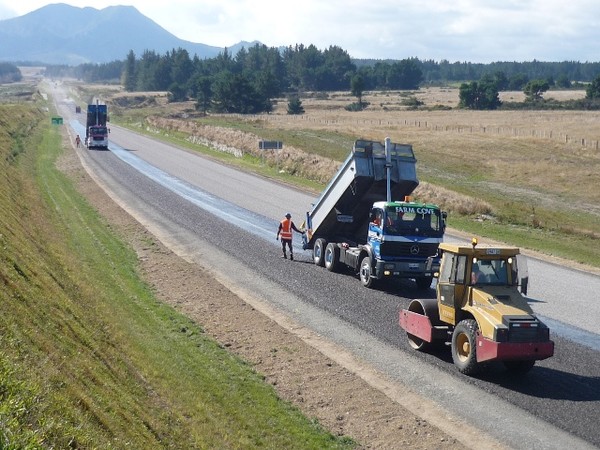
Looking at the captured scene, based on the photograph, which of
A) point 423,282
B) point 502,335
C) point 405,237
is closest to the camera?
point 502,335

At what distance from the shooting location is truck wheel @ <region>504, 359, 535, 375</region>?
15.7 meters

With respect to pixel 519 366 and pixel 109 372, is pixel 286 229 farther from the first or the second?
pixel 109 372

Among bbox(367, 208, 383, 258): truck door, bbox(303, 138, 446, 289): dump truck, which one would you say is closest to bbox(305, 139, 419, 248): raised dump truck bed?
bbox(303, 138, 446, 289): dump truck

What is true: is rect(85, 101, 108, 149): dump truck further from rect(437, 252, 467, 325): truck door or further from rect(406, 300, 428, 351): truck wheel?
rect(437, 252, 467, 325): truck door

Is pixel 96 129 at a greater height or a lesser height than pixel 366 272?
greater

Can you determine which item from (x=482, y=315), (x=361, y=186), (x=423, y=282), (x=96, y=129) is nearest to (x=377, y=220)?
(x=361, y=186)

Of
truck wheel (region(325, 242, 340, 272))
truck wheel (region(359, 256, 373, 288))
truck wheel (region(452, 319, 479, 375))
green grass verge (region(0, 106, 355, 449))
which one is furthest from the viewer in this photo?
truck wheel (region(325, 242, 340, 272))

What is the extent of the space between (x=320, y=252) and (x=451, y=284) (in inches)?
435

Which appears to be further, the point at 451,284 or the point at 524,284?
the point at 451,284

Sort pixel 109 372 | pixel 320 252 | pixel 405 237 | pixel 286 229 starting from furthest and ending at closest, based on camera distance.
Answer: pixel 286 229 → pixel 320 252 → pixel 405 237 → pixel 109 372

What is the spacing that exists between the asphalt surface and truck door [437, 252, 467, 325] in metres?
1.13

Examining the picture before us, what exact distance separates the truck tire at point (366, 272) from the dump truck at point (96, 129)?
53725 mm

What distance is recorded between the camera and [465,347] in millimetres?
16141

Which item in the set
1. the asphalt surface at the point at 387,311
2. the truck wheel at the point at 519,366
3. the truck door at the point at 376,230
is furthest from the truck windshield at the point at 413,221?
the truck wheel at the point at 519,366
